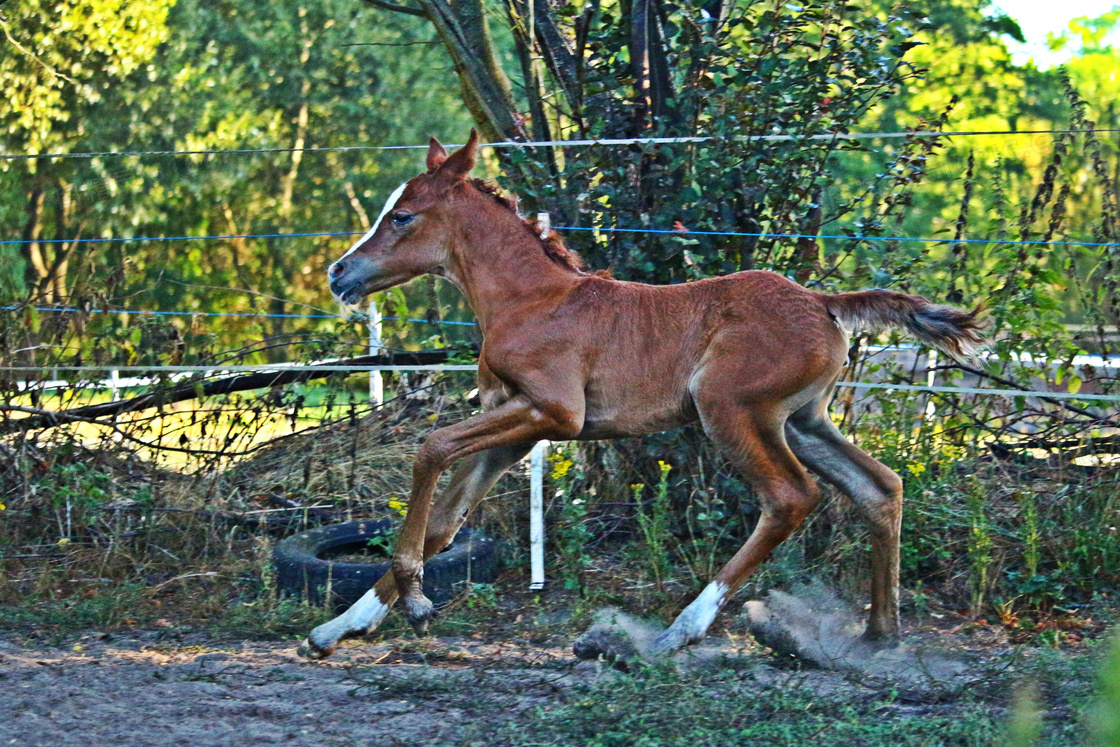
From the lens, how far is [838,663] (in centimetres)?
489

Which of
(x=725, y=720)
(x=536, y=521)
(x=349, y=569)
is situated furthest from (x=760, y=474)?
(x=349, y=569)

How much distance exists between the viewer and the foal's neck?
5402 millimetres

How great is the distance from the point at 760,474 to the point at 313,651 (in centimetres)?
213

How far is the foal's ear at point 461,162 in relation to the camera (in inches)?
215

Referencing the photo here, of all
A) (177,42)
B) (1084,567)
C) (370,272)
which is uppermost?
(177,42)

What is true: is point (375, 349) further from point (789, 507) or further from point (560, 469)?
point (789, 507)

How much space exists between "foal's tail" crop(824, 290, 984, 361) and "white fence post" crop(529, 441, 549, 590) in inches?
78.9

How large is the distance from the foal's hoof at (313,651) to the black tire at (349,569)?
779mm

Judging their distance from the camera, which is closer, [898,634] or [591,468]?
[898,634]

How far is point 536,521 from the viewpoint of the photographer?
251 inches

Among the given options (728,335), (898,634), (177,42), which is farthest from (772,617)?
(177,42)

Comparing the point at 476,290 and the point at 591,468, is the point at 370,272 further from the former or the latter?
the point at 591,468

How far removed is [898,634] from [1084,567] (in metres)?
1.63

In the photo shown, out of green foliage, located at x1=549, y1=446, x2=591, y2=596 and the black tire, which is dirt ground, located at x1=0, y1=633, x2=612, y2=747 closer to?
the black tire
